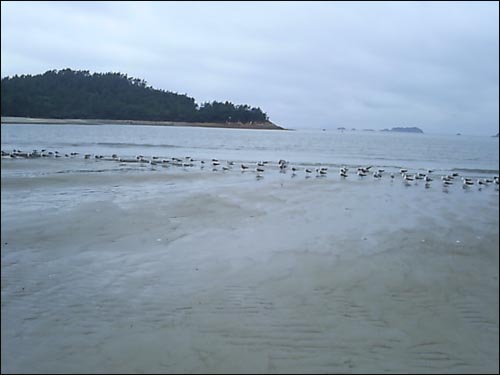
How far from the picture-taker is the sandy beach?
4191 mm

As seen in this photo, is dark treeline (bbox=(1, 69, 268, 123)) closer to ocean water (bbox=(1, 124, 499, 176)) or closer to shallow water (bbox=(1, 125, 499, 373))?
ocean water (bbox=(1, 124, 499, 176))

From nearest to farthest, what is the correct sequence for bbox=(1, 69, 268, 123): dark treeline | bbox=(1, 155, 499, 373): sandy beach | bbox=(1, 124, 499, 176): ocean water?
bbox=(1, 155, 499, 373): sandy beach < bbox=(1, 124, 499, 176): ocean water < bbox=(1, 69, 268, 123): dark treeline

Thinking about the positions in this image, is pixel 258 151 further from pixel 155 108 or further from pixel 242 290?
pixel 155 108

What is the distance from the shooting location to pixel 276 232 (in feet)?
31.3

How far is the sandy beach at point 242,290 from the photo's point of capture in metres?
4.19

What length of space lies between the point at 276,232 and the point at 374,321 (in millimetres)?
4604

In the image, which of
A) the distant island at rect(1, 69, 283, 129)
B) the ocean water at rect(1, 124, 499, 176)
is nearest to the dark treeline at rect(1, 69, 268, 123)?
the distant island at rect(1, 69, 283, 129)

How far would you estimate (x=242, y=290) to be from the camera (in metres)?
5.90

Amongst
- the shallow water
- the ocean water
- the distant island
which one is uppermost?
the distant island

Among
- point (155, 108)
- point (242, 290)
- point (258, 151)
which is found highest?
point (155, 108)

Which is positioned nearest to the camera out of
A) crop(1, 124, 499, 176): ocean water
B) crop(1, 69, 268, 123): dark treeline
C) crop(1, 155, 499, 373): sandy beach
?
crop(1, 155, 499, 373): sandy beach

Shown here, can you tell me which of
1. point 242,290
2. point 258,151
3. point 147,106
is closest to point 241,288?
point 242,290

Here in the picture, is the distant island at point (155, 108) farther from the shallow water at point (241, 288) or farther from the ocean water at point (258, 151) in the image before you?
the shallow water at point (241, 288)

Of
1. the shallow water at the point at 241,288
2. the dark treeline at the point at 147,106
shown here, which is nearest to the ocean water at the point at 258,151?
the shallow water at the point at 241,288
